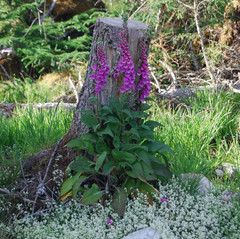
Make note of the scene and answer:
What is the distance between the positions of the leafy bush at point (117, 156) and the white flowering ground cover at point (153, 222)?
137mm

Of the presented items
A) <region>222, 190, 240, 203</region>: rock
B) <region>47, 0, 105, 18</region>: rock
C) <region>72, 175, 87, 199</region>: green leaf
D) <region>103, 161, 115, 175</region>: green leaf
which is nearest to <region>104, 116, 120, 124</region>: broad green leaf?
<region>103, 161, 115, 175</region>: green leaf

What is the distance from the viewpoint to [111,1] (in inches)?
307

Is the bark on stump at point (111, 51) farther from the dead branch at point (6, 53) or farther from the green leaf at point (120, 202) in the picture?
the dead branch at point (6, 53)

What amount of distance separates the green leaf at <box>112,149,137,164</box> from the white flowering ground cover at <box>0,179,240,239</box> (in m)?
0.35

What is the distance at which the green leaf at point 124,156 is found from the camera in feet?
8.26

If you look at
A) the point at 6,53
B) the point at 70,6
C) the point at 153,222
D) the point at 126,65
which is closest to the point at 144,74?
the point at 126,65

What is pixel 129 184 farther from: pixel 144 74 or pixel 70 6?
pixel 70 6

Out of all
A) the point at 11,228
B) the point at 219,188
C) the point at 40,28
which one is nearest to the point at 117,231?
the point at 11,228

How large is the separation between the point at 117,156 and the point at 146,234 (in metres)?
0.66

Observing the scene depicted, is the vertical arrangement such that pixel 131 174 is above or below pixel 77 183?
above

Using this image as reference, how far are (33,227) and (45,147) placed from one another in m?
1.10

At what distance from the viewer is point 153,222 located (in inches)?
94.2

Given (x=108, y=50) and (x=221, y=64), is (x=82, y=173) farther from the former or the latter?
(x=221, y=64)

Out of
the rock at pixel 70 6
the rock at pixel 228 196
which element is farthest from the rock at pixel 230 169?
the rock at pixel 70 6
